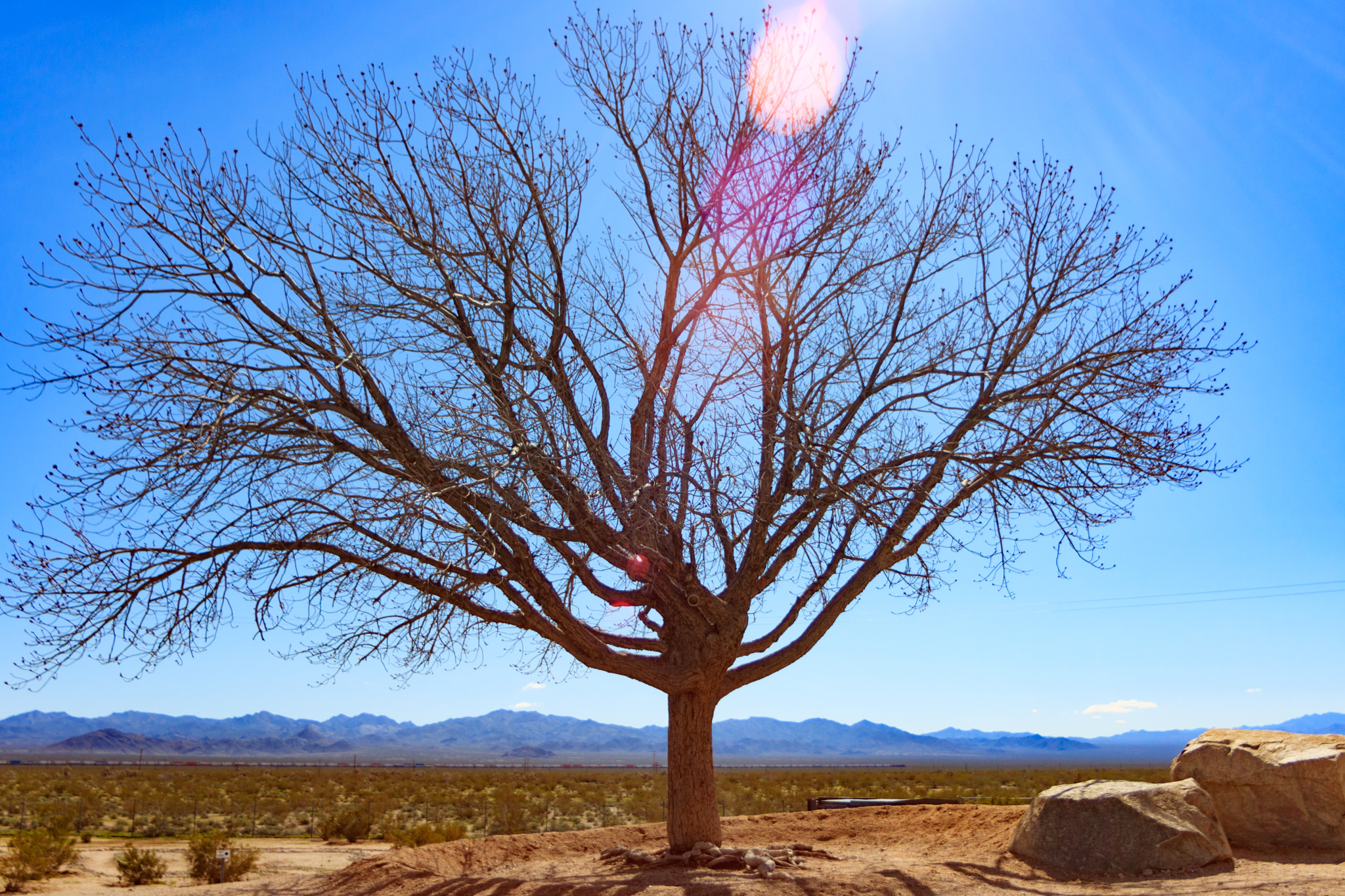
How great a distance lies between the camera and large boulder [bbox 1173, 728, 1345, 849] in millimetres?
10242

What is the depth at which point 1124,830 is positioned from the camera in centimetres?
991

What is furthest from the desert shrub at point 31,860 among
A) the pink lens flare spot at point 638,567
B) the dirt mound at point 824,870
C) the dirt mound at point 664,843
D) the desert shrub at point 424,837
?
the pink lens flare spot at point 638,567

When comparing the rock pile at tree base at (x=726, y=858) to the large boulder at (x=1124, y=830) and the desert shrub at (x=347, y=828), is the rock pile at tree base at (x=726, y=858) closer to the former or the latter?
the large boulder at (x=1124, y=830)

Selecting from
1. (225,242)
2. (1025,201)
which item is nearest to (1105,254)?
(1025,201)

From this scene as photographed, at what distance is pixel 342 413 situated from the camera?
9.84m

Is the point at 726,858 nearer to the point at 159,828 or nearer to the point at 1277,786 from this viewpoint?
the point at 1277,786

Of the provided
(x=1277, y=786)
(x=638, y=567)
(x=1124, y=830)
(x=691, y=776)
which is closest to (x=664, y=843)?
(x=691, y=776)

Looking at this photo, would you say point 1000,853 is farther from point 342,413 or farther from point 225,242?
point 225,242

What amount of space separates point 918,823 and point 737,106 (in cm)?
1012

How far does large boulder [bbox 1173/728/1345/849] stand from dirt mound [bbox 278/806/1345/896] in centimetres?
35

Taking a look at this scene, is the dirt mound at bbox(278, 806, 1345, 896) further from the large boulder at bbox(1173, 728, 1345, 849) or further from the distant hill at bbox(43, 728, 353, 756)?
the distant hill at bbox(43, 728, 353, 756)

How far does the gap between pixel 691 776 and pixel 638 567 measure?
2.51 metres

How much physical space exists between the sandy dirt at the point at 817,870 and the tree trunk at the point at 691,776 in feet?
2.36

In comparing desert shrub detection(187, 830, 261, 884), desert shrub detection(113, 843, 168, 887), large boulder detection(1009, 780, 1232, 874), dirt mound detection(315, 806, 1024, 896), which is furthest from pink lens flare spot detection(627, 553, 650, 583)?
desert shrub detection(113, 843, 168, 887)
